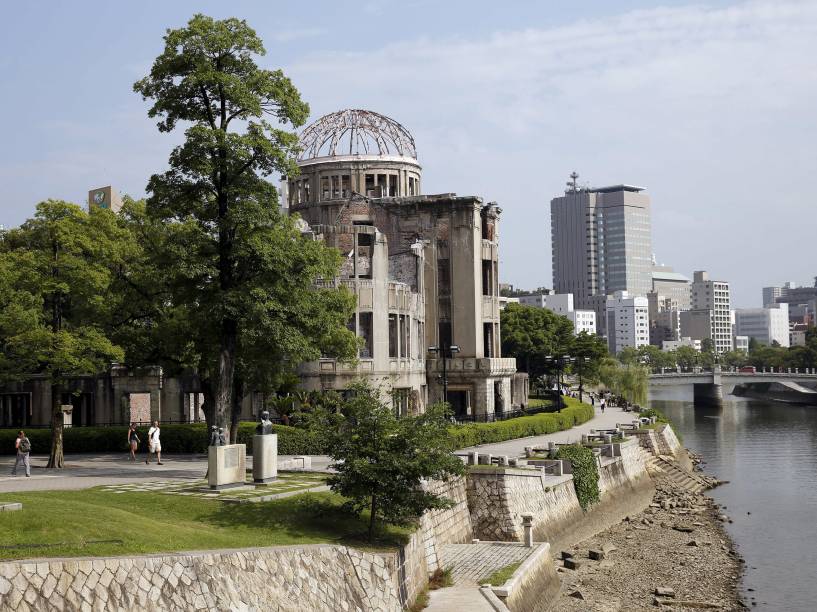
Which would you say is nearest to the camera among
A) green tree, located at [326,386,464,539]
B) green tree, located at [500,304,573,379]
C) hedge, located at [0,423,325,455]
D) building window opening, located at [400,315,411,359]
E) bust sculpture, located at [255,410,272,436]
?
green tree, located at [326,386,464,539]

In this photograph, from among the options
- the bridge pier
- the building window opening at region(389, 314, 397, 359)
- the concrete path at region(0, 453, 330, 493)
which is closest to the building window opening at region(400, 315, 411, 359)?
the building window opening at region(389, 314, 397, 359)

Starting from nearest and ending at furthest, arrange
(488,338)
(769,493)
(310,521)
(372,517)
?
(372,517), (310,521), (769,493), (488,338)

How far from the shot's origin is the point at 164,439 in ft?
162

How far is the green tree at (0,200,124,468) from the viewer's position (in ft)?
134

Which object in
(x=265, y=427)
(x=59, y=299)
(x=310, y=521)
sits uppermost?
(x=59, y=299)

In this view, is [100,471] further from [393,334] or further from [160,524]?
[393,334]

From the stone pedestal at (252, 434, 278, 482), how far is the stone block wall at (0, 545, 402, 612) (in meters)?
7.13

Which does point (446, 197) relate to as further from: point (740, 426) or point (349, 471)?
point (740, 426)

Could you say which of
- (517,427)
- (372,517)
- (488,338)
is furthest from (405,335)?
(372,517)

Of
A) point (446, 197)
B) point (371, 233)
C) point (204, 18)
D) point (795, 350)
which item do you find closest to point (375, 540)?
point (204, 18)

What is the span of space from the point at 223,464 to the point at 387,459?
6436 mm

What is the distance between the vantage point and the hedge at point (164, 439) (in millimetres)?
47969

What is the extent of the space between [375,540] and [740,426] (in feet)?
307

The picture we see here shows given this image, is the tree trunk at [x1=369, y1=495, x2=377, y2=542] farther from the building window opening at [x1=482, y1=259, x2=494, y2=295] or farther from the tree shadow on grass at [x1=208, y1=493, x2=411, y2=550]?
the building window opening at [x1=482, y1=259, x2=494, y2=295]
